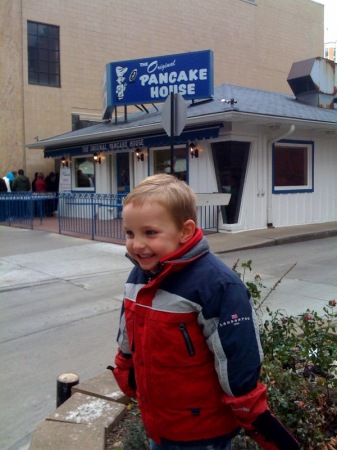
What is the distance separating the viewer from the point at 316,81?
1694 centimetres

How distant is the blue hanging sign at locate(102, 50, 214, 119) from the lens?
14117 mm

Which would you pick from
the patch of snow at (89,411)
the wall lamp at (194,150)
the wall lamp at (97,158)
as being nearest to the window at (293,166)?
the wall lamp at (194,150)

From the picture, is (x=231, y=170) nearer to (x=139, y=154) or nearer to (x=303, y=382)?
(x=139, y=154)

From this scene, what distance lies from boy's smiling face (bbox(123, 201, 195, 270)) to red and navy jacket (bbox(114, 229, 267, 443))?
0.05m

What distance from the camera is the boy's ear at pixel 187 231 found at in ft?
6.44

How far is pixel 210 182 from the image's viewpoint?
44.7 ft

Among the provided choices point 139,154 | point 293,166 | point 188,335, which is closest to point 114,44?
point 139,154

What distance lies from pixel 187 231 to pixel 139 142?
44.4 feet

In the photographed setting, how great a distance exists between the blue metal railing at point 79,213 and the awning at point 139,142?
1850 millimetres

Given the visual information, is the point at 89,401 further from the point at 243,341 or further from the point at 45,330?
the point at 45,330

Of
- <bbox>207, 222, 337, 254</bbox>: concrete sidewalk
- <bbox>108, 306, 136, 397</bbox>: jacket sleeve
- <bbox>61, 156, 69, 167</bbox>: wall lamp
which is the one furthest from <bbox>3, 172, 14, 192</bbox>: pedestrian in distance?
<bbox>108, 306, 136, 397</bbox>: jacket sleeve

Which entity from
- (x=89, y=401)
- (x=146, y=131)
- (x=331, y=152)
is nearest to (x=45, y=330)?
(x=89, y=401)

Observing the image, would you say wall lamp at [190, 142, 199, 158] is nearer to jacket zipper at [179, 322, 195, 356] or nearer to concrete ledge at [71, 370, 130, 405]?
concrete ledge at [71, 370, 130, 405]

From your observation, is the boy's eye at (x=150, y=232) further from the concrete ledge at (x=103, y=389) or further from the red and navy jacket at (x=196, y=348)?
the concrete ledge at (x=103, y=389)
